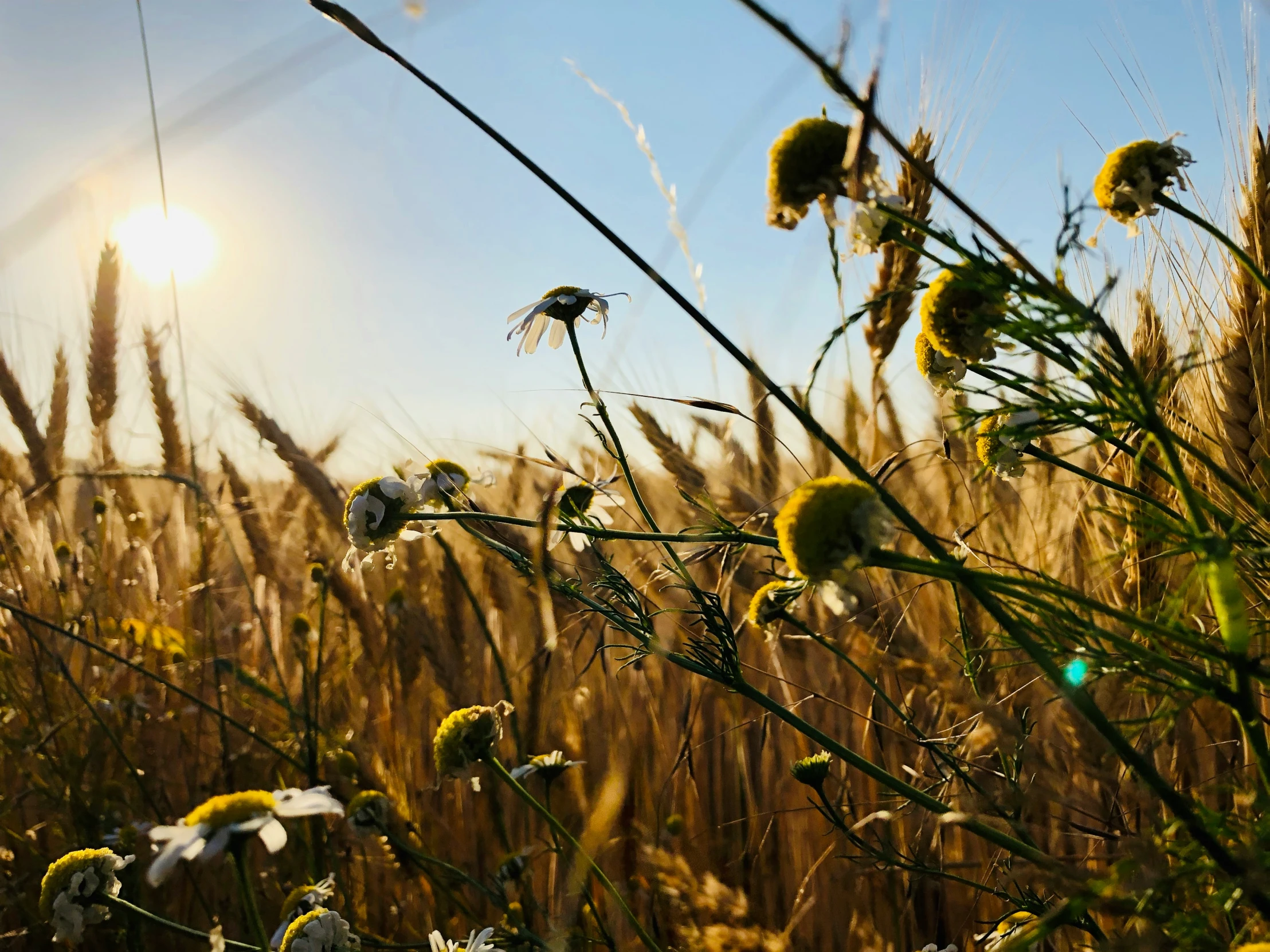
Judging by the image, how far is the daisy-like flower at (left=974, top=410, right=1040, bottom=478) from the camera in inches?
22.9

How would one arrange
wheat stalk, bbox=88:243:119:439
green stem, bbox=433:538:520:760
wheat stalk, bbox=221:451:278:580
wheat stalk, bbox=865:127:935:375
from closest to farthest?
1. wheat stalk, bbox=865:127:935:375
2. green stem, bbox=433:538:520:760
3. wheat stalk, bbox=221:451:278:580
4. wheat stalk, bbox=88:243:119:439

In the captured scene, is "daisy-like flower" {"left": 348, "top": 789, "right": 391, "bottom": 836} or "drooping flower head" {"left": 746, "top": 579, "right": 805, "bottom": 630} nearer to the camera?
"drooping flower head" {"left": 746, "top": 579, "right": 805, "bottom": 630}

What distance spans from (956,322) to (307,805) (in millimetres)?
564

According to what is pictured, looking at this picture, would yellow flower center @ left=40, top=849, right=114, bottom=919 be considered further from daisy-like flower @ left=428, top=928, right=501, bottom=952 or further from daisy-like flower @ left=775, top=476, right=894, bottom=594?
daisy-like flower @ left=775, top=476, right=894, bottom=594

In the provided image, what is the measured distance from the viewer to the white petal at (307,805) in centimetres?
59

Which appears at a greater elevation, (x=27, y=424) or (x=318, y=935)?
(x=27, y=424)

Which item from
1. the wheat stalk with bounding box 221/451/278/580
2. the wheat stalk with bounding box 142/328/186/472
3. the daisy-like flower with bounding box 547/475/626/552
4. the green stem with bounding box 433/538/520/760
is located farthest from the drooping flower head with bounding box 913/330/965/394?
the wheat stalk with bounding box 142/328/186/472

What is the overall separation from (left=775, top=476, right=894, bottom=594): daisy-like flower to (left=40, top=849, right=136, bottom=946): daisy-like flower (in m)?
0.74

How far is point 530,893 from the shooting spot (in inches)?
42.9

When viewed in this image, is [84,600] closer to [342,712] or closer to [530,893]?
[342,712]

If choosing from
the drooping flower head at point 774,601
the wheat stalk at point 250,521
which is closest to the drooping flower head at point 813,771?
the drooping flower head at point 774,601

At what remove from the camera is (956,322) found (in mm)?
609

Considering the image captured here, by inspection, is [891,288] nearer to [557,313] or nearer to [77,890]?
[557,313]

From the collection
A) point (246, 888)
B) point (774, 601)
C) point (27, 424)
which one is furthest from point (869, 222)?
point (27, 424)
